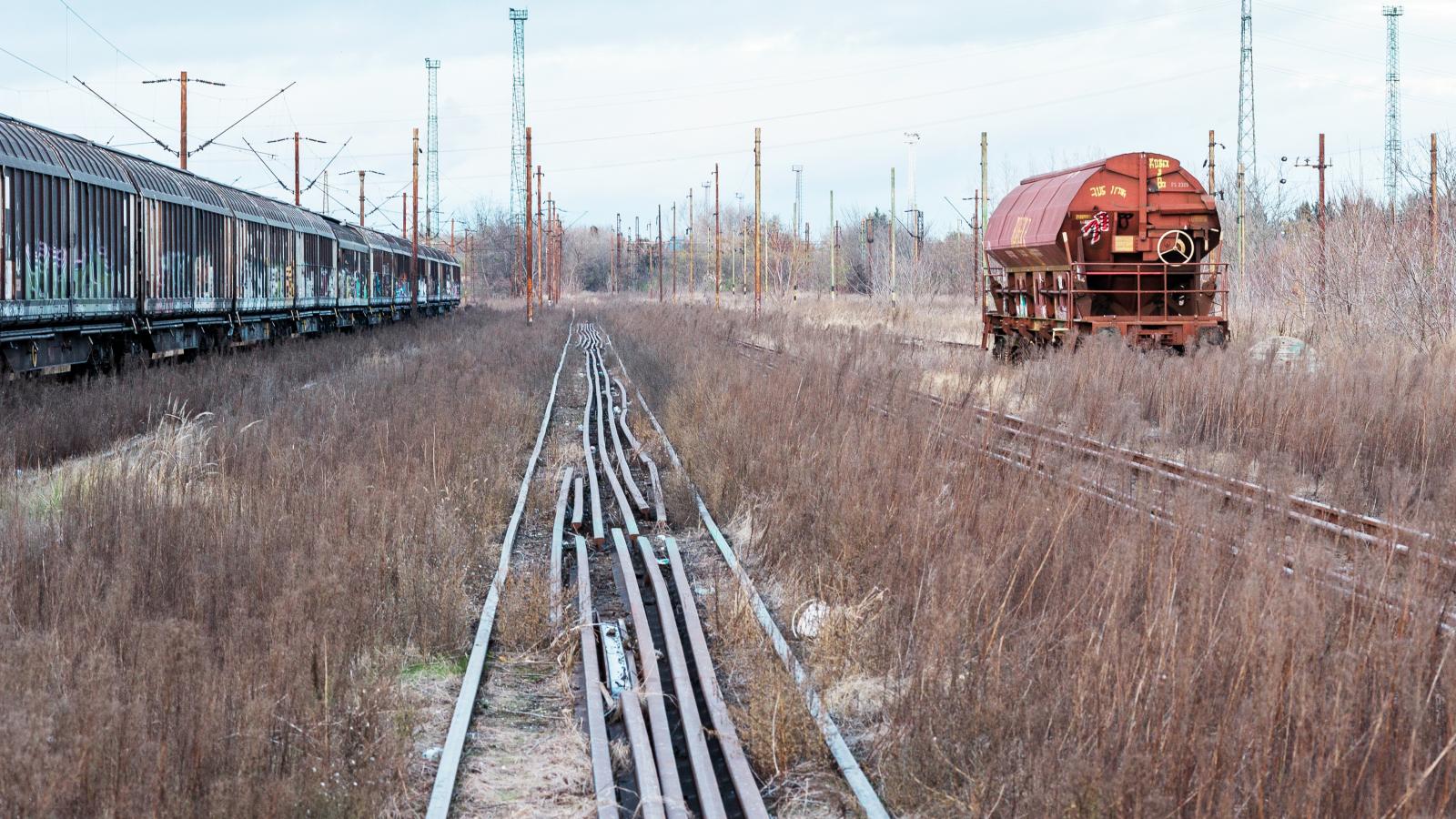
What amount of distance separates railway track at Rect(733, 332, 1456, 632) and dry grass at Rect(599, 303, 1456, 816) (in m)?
0.10

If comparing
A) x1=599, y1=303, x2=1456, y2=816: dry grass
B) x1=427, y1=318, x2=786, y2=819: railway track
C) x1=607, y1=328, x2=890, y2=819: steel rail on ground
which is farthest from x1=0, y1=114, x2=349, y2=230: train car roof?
Answer: x1=607, y1=328, x2=890, y2=819: steel rail on ground

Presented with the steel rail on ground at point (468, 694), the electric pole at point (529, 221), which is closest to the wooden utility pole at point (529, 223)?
the electric pole at point (529, 221)

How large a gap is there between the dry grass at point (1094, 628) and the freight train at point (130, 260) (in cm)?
881

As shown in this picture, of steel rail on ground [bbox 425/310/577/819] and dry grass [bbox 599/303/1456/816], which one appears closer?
dry grass [bbox 599/303/1456/816]

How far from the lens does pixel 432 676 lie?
5824 mm

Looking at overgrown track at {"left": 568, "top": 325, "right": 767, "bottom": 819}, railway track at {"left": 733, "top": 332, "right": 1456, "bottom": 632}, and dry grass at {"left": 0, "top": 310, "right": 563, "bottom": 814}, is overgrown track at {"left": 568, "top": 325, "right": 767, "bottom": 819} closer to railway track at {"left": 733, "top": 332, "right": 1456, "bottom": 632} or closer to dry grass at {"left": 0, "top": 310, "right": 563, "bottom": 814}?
dry grass at {"left": 0, "top": 310, "right": 563, "bottom": 814}

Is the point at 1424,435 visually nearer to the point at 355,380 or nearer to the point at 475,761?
the point at 475,761

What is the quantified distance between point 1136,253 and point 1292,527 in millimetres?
12637

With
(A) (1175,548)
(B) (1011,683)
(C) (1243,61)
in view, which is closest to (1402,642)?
(B) (1011,683)

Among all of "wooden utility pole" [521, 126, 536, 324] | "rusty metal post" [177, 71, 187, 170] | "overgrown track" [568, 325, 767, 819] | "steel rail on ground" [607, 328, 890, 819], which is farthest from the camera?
"wooden utility pole" [521, 126, 536, 324]

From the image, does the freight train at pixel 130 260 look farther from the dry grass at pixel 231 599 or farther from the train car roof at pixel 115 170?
the dry grass at pixel 231 599

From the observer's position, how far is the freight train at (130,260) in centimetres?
1390

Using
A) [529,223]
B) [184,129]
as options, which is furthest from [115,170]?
[529,223]

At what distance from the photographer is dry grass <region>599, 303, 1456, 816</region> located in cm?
370
